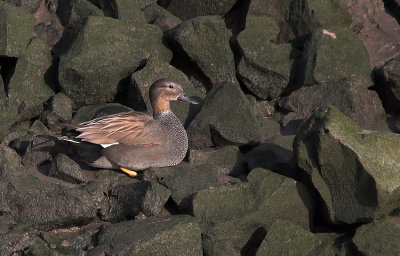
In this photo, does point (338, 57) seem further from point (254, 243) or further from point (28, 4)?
point (28, 4)

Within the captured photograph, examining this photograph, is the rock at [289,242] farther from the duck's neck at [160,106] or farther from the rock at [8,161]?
the rock at [8,161]

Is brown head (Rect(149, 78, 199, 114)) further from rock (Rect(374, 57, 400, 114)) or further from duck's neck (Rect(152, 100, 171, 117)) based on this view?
rock (Rect(374, 57, 400, 114))

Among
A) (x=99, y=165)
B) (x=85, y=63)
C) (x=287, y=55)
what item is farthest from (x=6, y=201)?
(x=287, y=55)

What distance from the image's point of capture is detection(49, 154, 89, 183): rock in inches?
315

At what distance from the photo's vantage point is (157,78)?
9.39 metres

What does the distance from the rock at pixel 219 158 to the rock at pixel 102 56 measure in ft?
5.76

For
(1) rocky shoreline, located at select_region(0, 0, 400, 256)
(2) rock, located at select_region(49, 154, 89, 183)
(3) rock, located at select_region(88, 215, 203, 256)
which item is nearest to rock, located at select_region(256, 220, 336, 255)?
(1) rocky shoreline, located at select_region(0, 0, 400, 256)

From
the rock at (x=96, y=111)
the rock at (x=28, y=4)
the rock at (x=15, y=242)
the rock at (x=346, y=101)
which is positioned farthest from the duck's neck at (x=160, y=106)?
the rock at (x=28, y=4)

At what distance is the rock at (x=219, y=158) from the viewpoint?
330 inches

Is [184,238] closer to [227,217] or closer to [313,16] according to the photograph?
[227,217]

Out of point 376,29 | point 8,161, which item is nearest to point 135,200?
point 8,161

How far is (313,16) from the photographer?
10188mm

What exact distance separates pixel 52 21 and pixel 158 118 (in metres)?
3.14

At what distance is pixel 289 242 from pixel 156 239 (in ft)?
3.98
